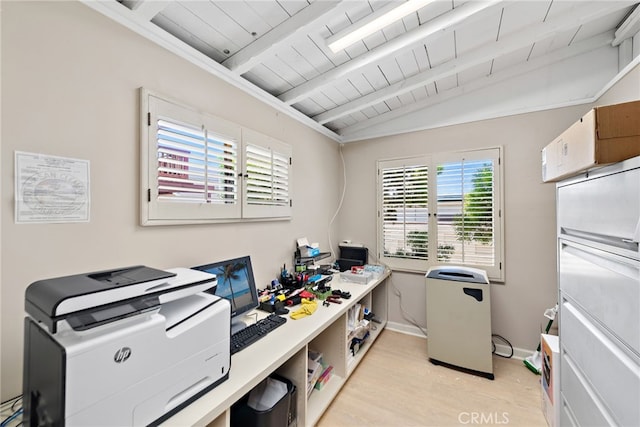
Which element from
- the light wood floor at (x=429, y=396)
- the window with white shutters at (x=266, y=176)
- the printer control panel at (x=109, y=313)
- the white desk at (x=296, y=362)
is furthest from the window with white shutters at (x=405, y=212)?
the printer control panel at (x=109, y=313)

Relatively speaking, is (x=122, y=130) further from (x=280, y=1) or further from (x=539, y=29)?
(x=539, y=29)

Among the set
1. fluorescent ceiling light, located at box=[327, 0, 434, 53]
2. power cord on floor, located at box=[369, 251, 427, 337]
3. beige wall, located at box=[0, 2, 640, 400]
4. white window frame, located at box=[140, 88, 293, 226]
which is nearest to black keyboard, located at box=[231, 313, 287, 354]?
beige wall, located at box=[0, 2, 640, 400]

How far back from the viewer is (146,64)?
1.32 m

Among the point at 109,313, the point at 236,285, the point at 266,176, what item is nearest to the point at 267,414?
the point at 236,285

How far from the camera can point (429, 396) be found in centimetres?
189

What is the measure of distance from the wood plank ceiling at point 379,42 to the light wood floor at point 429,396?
2.41m

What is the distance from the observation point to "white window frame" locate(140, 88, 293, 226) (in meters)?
1.29

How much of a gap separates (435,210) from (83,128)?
9.10 feet

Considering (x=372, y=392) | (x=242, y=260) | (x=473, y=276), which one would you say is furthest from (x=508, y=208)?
(x=242, y=260)

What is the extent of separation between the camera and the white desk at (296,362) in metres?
0.90

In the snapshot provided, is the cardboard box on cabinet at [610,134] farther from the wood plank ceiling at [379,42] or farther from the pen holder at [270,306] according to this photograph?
the pen holder at [270,306]

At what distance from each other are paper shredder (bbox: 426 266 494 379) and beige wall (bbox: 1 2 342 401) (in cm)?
194

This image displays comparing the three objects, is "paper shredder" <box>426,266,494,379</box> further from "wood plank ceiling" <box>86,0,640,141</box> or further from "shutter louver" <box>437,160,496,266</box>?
"wood plank ceiling" <box>86,0,640,141</box>

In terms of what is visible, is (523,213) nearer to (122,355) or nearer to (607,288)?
(607,288)
